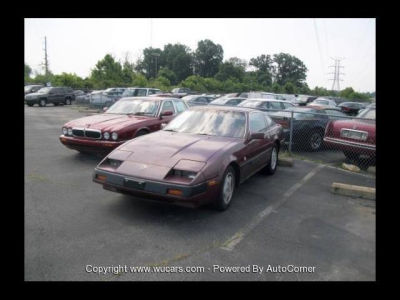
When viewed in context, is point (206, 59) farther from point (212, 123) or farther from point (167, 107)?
point (212, 123)

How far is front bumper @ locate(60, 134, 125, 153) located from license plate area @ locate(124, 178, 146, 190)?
9.56ft

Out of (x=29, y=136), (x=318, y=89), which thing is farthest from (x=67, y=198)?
(x=318, y=89)

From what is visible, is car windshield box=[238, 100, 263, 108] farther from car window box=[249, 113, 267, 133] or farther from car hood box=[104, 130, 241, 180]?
car hood box=[104, 130, 241, 180]

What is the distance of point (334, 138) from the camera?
8.16 metres

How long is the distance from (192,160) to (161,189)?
0.63 meters

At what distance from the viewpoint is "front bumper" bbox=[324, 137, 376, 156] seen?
743cm

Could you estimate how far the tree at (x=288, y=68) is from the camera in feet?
316

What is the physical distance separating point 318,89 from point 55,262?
72448 mm

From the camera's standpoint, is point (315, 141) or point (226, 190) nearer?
point (226, 190)

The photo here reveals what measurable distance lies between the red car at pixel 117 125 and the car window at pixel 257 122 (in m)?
2.68

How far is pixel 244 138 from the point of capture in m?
5.47

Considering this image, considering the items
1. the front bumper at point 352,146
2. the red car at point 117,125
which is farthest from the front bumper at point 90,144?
the front bumper at point 352,146

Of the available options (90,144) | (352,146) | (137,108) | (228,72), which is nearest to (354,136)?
(352,146)

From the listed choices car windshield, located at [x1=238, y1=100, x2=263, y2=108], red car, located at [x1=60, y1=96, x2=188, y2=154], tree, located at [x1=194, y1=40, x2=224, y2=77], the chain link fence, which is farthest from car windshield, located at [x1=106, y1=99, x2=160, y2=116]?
tree, located at [x1=194, y1=40, x2=224, y2=77]
